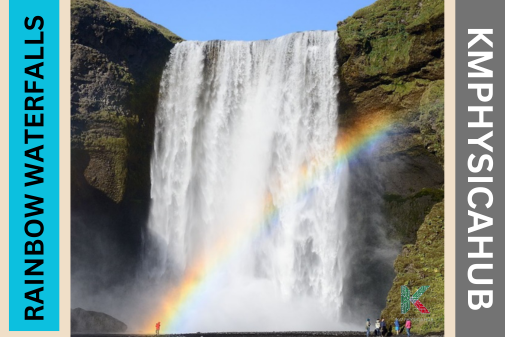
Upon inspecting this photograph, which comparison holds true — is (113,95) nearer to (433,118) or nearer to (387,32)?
(387,32)

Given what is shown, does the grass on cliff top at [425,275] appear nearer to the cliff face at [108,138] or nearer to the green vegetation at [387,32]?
the green vegetation at [387,32]

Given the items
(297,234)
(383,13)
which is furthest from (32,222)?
(383,13)

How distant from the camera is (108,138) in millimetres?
54625

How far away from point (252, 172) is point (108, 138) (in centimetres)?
1089

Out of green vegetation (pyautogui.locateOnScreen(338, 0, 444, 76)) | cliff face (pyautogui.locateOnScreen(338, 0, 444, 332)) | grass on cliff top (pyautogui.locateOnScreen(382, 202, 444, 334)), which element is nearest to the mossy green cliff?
cliff face (pyautogui.locateOnScreen(338, 0, 444, 332))

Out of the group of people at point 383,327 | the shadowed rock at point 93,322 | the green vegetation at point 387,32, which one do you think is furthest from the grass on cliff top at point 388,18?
the shadowed rock at point 93,322

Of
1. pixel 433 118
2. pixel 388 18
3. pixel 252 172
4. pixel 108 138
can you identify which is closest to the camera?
pixel 433 118

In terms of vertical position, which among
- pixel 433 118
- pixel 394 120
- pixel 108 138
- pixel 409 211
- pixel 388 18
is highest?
pixel 388 18

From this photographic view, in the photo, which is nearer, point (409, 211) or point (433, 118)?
point (433, 118)

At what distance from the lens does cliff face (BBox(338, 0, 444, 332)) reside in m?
50.4

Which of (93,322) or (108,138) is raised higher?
(108,138)

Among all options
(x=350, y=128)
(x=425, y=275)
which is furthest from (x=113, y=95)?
(x=425, y=275)

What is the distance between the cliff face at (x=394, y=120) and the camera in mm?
50406

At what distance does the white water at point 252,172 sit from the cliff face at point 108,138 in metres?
1.47
